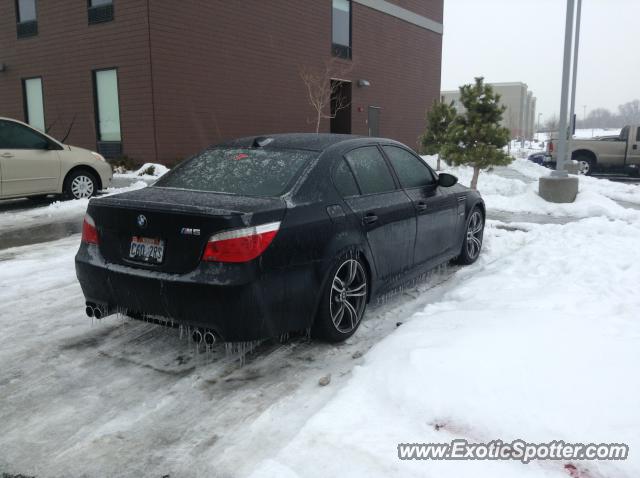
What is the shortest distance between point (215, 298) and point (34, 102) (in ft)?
67.4

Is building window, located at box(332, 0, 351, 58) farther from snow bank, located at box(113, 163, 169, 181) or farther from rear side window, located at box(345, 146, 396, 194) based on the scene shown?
rear side window, located at box(345, 146, 396, 194)

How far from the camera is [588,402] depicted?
120 inches

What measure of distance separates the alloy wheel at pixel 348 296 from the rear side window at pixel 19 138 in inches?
321

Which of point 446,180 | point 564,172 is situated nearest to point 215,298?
point 446,180

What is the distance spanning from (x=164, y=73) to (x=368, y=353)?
15234 mm

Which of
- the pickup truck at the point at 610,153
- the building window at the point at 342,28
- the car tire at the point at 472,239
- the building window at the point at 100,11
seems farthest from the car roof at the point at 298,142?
the building window at the point at 342,28

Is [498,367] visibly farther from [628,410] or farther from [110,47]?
[110,47]

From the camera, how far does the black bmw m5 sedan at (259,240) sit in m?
3.47

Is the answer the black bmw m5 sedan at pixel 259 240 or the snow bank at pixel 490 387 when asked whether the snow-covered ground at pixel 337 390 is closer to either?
the snow bank at pixel 490 387

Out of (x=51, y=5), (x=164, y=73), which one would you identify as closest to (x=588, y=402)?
(x=164, y=73)

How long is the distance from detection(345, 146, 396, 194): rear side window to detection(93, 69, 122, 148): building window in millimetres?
15033

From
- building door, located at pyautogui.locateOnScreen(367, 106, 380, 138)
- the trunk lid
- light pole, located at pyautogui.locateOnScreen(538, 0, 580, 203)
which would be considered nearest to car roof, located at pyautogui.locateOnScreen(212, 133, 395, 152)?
the trunk lid

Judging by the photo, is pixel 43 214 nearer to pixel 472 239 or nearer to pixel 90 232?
pixel 90 232

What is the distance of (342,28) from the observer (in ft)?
80.1
